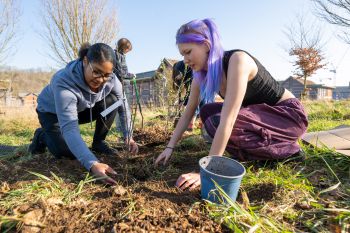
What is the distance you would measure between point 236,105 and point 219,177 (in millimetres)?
516

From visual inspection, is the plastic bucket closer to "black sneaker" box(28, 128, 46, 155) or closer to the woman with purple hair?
the woman with purple hair

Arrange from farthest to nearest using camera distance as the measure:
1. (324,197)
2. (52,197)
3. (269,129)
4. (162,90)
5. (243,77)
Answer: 1. (162,90)
2. (269,129)
3. (243,77)
4. (324,197)
5. (52,197)

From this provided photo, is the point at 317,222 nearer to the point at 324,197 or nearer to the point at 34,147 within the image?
the point at 324,197

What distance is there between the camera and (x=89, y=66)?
6.64 feet

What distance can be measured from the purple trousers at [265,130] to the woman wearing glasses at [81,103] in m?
0.87

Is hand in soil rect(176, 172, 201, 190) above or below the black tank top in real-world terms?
below

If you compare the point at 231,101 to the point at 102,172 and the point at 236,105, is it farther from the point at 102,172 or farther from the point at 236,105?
the point at 102,172

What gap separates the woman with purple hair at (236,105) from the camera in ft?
5.47

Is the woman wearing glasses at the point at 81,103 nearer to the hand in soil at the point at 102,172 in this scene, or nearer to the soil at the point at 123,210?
the hand in soil at the point at 102,172

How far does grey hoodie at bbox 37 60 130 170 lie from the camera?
1848 millimetres

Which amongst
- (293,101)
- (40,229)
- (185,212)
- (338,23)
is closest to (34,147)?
(40,229)

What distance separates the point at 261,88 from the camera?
6.68ft

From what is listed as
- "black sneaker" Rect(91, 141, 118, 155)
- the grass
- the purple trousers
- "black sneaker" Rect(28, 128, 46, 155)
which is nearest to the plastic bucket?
the grass

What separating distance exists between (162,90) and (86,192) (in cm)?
284
